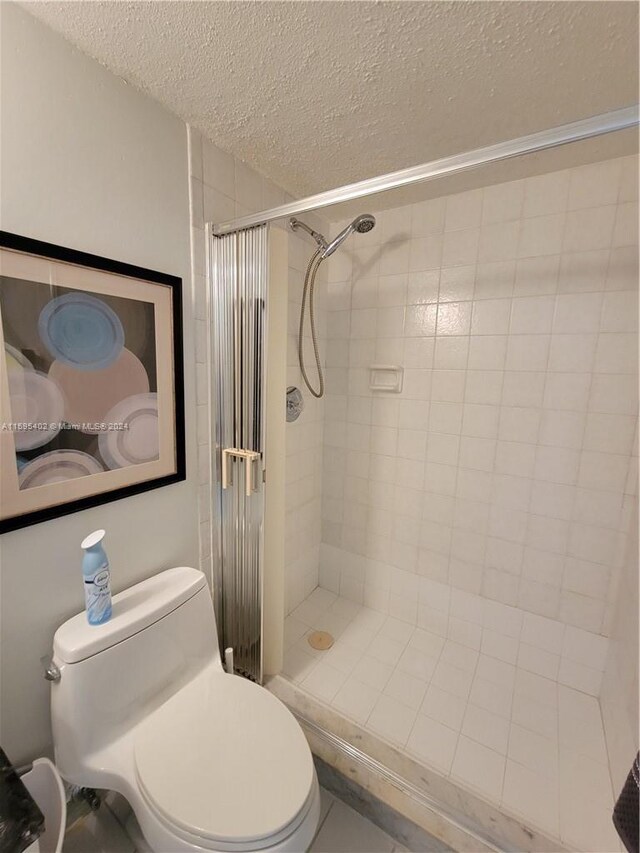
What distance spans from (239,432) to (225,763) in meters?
0.95

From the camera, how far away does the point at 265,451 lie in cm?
133

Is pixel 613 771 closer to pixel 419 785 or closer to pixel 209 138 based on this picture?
pixel 419 785

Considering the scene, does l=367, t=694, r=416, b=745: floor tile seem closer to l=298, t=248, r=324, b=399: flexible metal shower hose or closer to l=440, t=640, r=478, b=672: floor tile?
l=440, t=640, r=478, b=672: floor tile

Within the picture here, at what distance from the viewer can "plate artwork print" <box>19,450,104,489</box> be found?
0.90m

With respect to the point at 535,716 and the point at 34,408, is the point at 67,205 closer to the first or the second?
the point at 34,408

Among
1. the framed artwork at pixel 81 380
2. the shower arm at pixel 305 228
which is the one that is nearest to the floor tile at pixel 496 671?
the framed artwork at pixel 81 380

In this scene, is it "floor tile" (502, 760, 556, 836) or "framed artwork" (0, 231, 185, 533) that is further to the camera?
"floor tile" (502, 760, 556, 836)

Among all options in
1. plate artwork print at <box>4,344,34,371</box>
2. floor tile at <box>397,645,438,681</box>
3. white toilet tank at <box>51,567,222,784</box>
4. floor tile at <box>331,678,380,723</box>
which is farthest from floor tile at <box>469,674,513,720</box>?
plate artwork print at <box>4,344,34,371</box>

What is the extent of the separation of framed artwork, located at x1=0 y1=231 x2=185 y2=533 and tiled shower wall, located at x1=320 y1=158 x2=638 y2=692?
1069mm

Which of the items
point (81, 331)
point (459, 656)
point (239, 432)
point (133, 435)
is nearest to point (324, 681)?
point (459, 656)

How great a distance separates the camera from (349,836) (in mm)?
1135

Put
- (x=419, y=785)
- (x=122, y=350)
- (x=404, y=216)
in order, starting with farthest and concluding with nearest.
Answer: (x=404, y=216)
(x=419, y=785)
(x=122, y=350)

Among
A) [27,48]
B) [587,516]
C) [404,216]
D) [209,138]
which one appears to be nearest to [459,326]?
[404,216]

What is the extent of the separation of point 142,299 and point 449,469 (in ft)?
4.92
